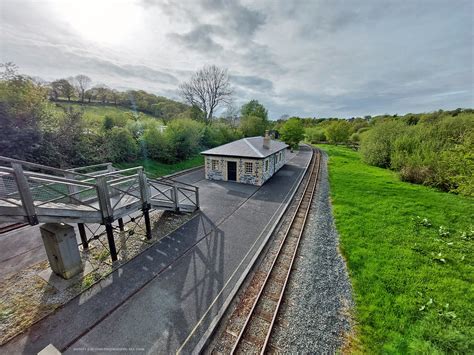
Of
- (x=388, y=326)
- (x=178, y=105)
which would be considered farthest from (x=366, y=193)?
(x=178, y=105)

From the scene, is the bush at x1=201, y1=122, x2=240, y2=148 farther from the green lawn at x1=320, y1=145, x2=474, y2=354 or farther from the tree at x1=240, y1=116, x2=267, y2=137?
the green lawn at x1=320, y1=145, x2=474, y2=354

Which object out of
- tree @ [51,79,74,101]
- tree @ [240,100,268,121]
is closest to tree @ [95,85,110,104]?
tree @ [51,79,74,101]

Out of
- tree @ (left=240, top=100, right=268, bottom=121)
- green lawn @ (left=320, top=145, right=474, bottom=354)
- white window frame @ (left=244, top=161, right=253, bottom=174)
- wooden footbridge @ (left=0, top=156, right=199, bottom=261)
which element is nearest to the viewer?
wooden footbridge @ (left=0, top=156, right=199, bottom=261)

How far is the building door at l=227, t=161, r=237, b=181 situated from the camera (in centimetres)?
1606

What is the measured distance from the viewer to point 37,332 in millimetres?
4109

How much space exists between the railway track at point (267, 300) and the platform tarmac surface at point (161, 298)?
2.46 feet

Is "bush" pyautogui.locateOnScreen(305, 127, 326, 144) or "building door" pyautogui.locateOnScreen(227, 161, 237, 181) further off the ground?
"bush" pyautogui.locateOnScreen(305, 127, 326, 144)

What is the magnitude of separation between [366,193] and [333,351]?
1258 centimetres

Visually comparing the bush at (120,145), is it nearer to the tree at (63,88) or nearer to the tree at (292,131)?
the tree at (292,131)

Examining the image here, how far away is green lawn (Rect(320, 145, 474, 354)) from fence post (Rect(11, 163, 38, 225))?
776 centimetres

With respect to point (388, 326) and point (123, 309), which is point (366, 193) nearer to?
point (388, 326)

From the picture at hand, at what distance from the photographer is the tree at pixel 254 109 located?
Answer: 148ft

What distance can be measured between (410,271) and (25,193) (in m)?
10.9

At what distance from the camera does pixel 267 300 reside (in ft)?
16.9
